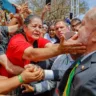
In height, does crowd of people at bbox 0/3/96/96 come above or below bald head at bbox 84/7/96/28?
below

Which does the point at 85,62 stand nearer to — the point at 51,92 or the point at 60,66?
the point at 60,66

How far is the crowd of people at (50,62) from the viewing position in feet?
5.83

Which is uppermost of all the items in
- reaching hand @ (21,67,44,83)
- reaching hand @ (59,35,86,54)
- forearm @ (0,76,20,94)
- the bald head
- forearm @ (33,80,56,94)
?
the bald head

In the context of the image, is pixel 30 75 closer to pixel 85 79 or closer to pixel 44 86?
pixel 85 79

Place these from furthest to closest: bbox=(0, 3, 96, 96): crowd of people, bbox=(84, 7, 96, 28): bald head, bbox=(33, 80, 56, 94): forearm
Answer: bbox=(33, 80, 56, 94): forearm → bbox=(84, 7, 96, 28): bald head → bbox=(0, 3, 96, 96): crowd of people

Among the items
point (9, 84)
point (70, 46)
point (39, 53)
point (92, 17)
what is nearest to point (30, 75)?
point (9, 84)

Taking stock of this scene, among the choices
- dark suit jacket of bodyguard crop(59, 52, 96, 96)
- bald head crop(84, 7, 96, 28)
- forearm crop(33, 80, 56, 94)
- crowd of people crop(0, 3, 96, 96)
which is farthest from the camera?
forearm crop(33, 80, 56, 94)

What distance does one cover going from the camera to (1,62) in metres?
3.20

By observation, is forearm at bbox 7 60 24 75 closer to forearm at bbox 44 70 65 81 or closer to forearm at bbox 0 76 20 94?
forearm at bbox 44 70 65 81

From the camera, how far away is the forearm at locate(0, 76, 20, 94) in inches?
94.3

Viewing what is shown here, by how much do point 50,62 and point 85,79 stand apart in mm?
1897

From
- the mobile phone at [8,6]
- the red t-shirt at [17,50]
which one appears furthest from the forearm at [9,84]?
the mobile phone at [8,6]

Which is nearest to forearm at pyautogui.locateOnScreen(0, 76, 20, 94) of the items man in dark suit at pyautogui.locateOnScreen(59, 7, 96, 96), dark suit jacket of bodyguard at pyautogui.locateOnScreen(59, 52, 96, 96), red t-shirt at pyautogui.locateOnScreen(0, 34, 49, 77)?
man in dark suit at pyautogui.locateOnScreen(59, 7, 96, 96)

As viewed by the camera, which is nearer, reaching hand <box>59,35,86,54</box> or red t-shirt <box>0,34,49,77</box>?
reaching hand <box>59,35,86,54</box>
